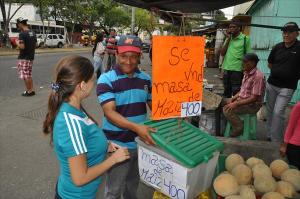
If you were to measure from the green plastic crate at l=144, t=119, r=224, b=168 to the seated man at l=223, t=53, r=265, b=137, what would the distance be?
277 centimetres

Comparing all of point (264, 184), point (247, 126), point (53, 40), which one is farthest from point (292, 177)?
point (53, 40)

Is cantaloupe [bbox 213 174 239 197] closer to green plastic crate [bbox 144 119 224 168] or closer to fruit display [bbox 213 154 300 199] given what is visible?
fruit display [bbox 213 154 300 199]

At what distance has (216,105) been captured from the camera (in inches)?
198

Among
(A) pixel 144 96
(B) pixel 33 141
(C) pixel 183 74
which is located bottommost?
(B) pixel 33 141

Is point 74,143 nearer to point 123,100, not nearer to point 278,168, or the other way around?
point 123,100

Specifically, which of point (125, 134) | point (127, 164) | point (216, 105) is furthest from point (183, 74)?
point (216, 105)

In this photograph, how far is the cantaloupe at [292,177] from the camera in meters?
2.69

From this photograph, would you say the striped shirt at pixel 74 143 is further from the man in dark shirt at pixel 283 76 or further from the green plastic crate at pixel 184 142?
the man in dark shirt at pixel 283 76

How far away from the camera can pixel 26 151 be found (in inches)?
204

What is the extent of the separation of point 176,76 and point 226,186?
36.8 inches

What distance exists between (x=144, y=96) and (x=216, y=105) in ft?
8.08

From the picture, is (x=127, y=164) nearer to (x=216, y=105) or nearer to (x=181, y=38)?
(x=181, y=38)

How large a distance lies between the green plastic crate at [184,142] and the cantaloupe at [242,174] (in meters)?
0.53

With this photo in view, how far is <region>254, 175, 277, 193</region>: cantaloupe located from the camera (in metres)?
2.61
